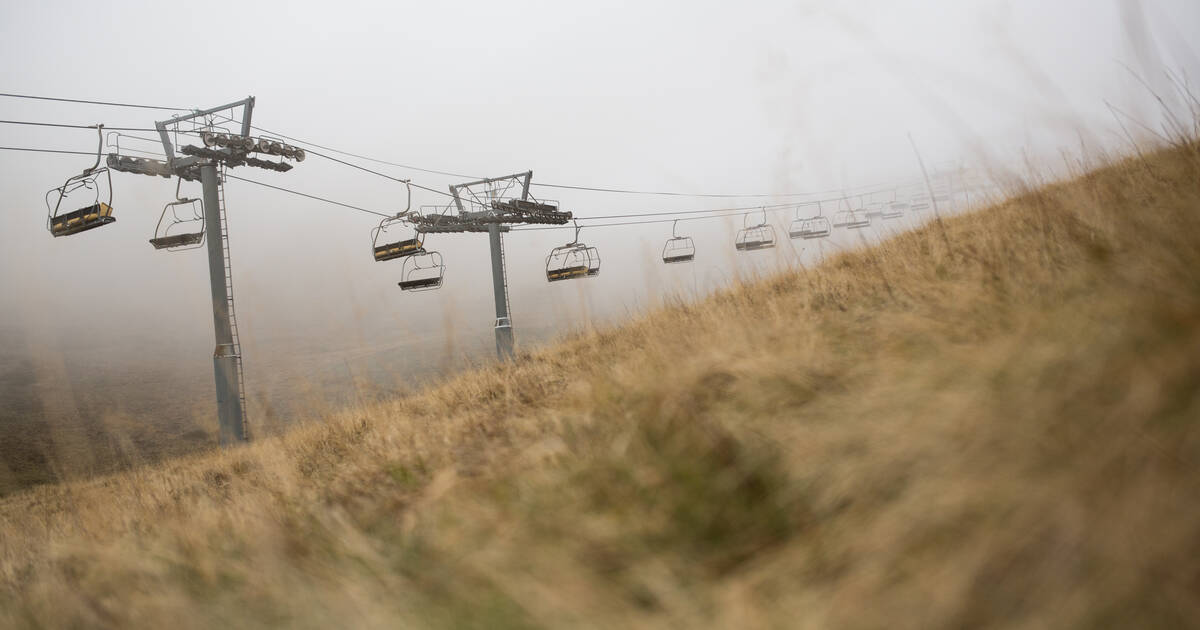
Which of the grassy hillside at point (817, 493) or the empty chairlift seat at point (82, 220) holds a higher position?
the empty chairlift seat at point (82, 220)

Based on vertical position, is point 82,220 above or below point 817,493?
above

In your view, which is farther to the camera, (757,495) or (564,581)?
(757,495)

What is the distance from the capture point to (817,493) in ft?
4.24

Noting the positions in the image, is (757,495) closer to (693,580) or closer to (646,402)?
(693,580)

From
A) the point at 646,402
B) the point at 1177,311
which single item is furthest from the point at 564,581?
the point at 1177,311

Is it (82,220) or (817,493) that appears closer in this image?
(817,493)

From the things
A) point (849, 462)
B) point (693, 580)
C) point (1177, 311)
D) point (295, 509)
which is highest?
point (1177, 311)

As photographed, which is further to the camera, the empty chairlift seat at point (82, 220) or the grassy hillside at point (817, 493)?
the empty chairlift seat at point (82, 220)

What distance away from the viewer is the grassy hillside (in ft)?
2.99

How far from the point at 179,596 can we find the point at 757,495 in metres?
1.56

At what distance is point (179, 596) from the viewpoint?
1.74 metres

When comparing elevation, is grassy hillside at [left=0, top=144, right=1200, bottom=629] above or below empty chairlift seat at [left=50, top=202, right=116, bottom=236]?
below

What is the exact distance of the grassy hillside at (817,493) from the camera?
0.91m

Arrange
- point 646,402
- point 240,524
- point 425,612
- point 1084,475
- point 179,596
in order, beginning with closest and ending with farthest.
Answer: point 1084,475 < point 425,612 < point 179,596 < point 646,402 < point 240,524
